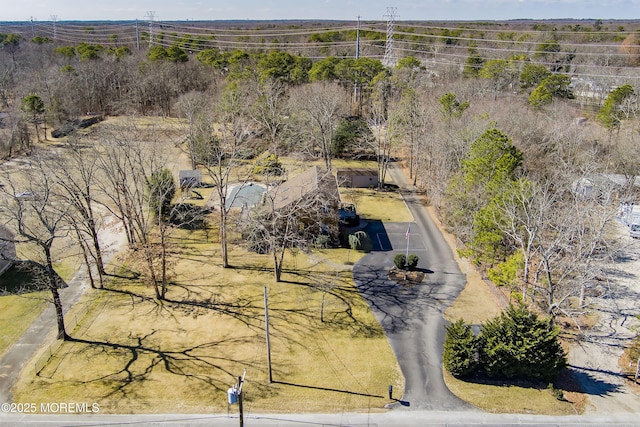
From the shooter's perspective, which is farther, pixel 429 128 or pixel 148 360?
pixel 429 128

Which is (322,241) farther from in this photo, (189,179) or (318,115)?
(318,115)

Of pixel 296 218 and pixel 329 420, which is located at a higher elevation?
pixel 296 218

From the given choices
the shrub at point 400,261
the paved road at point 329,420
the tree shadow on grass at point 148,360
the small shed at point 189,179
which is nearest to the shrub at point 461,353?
the paved road at point 329,420

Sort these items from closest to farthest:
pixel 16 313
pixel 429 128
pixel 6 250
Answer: pixel 16 313 < pixel 6 250 < pixel 429 128

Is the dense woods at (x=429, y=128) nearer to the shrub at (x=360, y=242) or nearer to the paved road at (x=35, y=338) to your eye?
the paved road at (x=35, y=338)

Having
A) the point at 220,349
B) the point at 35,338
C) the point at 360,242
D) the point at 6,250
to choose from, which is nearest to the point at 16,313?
the point at 35,338

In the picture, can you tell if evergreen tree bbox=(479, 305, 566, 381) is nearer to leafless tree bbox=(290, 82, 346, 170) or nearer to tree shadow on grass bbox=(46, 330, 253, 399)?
tree shadow on grass bbox=(46, 330, 253, 399)
